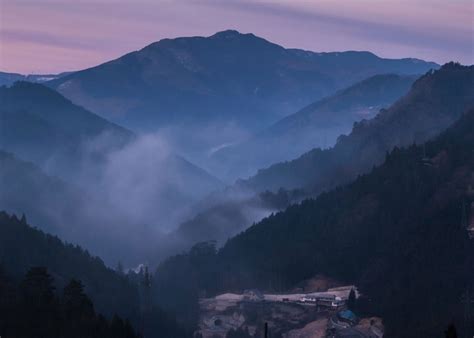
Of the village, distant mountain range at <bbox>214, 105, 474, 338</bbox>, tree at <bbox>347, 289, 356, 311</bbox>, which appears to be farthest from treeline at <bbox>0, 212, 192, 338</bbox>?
distant mountain range at <bbox>214, 105, 474, 338</bbox>

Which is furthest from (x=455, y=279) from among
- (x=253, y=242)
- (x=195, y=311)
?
(x=253, y=242)

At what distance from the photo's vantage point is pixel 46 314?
228ft

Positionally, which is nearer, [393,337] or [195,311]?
[393,337]

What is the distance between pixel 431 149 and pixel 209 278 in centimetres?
3219

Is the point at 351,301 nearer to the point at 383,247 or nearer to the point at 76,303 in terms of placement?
the point at 383,247

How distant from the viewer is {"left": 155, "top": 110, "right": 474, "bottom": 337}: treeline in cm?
11675

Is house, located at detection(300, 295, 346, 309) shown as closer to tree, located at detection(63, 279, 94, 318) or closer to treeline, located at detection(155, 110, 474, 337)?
treeline, located at detection(155, 110, 474, 337)

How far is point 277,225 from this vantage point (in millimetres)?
164500

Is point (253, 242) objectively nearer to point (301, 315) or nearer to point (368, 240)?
point (368, 240)

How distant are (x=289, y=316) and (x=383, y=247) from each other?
19.5 metres

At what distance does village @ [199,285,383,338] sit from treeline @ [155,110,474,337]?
2200 mm

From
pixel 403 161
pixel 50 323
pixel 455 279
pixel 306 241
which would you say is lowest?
pixel 50 323

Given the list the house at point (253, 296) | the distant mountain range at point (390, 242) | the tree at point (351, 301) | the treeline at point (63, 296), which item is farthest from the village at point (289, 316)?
the treeline at point (63, 296)

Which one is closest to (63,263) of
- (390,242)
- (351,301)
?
(351,301)
